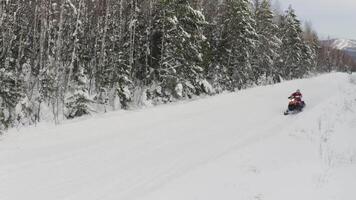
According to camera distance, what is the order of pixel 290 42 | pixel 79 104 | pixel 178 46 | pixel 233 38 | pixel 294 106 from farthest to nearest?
pixel 290 42 < pixel 233 38 < pixel 178 46 < pixel 294 106 < pixel 79 104

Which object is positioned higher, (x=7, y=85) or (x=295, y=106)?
(x=7, y=85)

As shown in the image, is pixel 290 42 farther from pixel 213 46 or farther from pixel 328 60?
pixel 328 60

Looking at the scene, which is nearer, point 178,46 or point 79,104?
point 79,104

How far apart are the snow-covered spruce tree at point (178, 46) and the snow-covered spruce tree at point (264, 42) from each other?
705 inches

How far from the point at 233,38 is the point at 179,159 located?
76.2 ft

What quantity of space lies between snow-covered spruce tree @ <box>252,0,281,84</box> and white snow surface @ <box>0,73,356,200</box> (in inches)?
1073

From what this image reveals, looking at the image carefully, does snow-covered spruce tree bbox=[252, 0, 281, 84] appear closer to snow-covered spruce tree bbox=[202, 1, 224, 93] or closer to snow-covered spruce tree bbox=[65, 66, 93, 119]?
snow-covered spruce tree bbox=[202, 1, 224, 93]

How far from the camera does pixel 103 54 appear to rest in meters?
22.2

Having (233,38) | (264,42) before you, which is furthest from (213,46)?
(264,42)

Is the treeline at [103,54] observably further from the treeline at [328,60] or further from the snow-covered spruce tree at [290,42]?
the treeline at [328,60]

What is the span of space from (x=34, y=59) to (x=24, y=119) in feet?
18.1

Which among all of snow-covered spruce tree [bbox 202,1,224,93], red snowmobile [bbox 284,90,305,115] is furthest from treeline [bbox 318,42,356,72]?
red snowmobile [bbox 284,90,305,115]

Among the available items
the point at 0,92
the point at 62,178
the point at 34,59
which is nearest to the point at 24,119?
the point at 0,92

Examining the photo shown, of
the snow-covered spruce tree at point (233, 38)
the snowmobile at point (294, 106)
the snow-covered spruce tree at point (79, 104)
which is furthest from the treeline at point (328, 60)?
the snow-covered spruce tree at point (79, 104)
